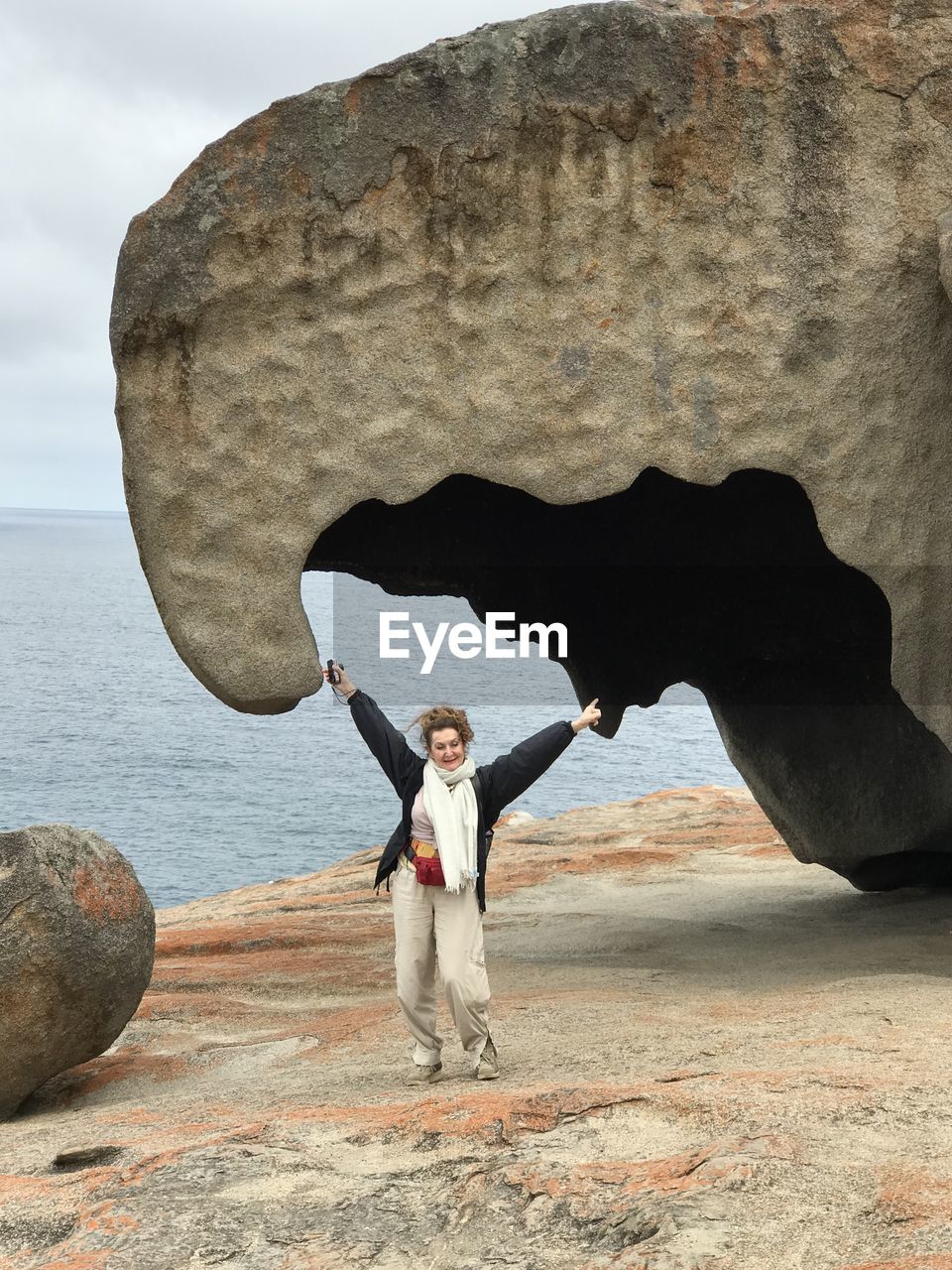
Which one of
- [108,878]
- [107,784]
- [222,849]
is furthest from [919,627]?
[107,784]

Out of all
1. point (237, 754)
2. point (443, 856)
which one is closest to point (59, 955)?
point (443, 856)

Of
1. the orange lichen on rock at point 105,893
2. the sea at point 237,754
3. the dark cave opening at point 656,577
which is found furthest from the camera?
the sea at point 237,754

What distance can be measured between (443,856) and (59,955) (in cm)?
182

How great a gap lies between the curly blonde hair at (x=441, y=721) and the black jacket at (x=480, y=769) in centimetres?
9

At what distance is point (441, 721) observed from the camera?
5066 millimetres

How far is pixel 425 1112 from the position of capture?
4.24 metres

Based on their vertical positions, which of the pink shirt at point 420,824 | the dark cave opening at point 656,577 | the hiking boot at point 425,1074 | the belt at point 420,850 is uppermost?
the dark cave opening at point 656,577

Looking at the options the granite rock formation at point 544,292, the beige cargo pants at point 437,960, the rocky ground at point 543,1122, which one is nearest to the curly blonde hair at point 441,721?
the beige cargo pants at point 437,960

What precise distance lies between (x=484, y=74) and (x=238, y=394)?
1.55 metres

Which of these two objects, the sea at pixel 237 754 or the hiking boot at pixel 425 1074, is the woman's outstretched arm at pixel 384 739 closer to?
the hiking boot at pixel 425 1074

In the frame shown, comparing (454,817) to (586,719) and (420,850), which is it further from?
(586,719)

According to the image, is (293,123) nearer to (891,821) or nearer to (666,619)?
(666,619)

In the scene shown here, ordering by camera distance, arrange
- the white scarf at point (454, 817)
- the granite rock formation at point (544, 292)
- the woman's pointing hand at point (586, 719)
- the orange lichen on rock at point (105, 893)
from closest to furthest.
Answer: the white scarf at point (454, 817) < the woman's pointing hand at point (586, 719) < the granite rock formation at point (544, 292) < the orange lichen on rock at point (105, 893)

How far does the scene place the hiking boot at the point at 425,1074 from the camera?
5.04 m
